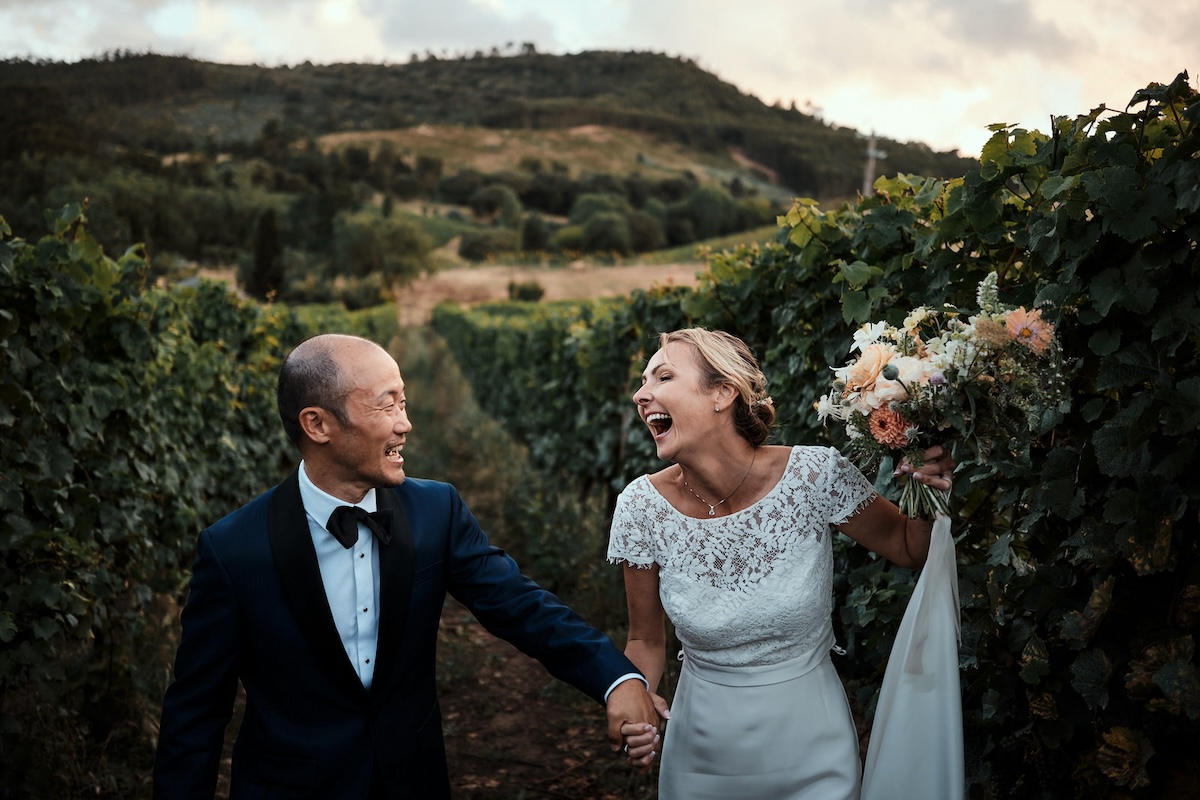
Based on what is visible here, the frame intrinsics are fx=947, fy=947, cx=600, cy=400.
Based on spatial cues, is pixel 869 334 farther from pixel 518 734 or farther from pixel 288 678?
→ pixel 518 734

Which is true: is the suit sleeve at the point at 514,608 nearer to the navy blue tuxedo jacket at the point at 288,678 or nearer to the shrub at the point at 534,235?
the navy blue tuxedo jacket at the point at 288,678

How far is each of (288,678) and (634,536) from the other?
0.99m

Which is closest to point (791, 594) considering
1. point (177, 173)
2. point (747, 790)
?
point (747, 790)

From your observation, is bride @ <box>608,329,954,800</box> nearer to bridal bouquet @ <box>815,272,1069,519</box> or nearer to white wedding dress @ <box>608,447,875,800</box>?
white wedding dress @ <box>608,447,875,800</box>

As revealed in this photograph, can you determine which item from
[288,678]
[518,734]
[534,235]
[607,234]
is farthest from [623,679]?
[534,235]

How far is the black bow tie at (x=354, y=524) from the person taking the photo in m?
2.36

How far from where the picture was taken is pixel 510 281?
7600 centimetres

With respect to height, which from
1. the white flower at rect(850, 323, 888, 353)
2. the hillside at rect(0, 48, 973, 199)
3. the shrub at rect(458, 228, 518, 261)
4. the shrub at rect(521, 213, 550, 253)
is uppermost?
the hillside at rect(0, 48, 973, 199)

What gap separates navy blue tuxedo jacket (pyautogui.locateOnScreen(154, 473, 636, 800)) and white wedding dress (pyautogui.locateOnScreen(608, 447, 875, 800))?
2.36ft

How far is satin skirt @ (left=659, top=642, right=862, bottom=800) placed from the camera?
2514mm

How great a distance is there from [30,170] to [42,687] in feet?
245

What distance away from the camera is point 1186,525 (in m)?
1.95

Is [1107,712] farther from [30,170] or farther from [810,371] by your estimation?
[30,170]

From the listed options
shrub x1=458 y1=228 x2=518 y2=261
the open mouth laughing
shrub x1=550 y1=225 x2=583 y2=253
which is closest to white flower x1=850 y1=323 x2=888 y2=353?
the open mouth laughing
